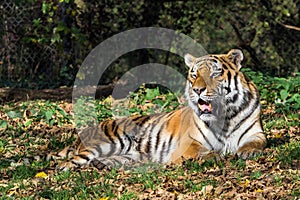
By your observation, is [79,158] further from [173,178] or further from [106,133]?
[173,178]

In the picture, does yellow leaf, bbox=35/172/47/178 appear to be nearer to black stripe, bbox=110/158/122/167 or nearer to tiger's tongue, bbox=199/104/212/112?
black stripe, bbox=110/158/122/167

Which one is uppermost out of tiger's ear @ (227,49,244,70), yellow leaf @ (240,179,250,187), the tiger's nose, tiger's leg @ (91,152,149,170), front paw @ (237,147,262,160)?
tiger's ear @ (227,49,244,70)

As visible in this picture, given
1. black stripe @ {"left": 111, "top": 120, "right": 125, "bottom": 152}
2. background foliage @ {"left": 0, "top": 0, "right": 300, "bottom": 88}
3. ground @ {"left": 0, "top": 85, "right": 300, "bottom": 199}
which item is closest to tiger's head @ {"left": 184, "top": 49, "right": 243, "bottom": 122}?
ground @ {"left": 0, "top": 85, "right": 300, "bottom": 199}

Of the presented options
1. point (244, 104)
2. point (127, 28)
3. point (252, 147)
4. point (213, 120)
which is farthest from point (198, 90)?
point (127, 28)

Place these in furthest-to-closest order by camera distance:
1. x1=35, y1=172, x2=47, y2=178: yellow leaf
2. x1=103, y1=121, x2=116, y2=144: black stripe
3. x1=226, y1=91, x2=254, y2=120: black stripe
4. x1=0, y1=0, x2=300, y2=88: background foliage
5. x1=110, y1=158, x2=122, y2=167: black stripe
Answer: x1=0, y1=0, x2=300, y2=88: background foliage → x1=103, y1=121, x2=116, y2=144: black stripe → x1=110, y1=158, x2=122, y2=167: black stripe → x1=226, y1=91, x2=254, y2=120: black stripe → x1=35, y1=172, x2=47, y2=178: yellow leaf

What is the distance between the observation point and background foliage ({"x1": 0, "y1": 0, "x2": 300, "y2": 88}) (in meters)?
13.9

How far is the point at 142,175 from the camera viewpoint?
5844mm

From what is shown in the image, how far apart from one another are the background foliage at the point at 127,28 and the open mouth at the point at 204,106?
6.94m

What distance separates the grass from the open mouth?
0.53 m

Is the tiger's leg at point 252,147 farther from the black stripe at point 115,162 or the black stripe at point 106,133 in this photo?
the black stripe at point 106,133

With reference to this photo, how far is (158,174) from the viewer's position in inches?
229

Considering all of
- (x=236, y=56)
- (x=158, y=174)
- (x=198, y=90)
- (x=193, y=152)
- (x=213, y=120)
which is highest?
(x=236, y=56)

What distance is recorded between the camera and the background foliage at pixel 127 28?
13.9m

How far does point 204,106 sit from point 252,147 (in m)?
0.60
